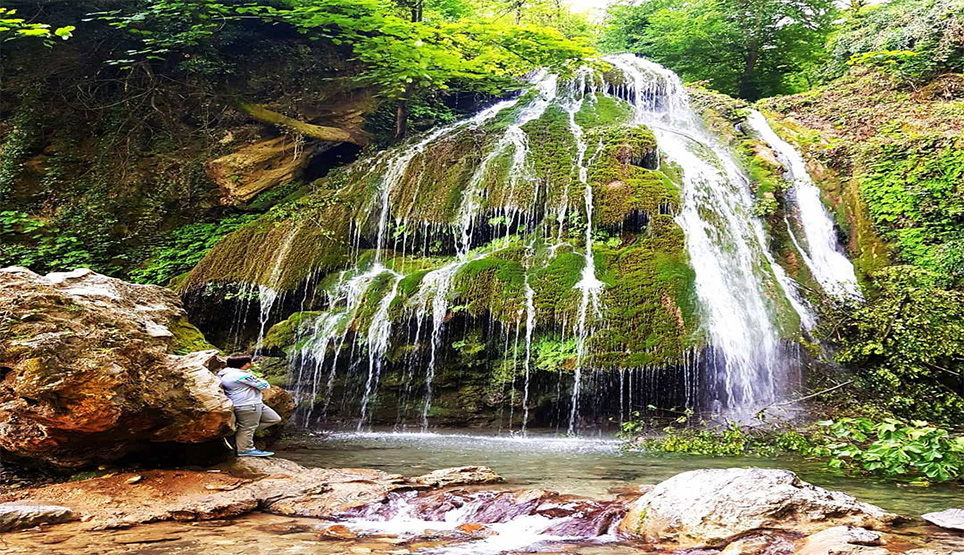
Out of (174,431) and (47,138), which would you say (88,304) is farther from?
(47,138)

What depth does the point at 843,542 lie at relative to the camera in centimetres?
263

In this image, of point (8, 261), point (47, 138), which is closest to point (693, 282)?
point (8, 261)

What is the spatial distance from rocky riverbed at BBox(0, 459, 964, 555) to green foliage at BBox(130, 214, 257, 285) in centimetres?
804

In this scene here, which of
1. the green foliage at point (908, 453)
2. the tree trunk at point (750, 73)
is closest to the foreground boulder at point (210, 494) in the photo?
the green foliage at point (908, 453)

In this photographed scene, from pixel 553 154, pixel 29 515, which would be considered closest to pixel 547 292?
pixel 553 154

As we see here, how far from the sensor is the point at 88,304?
15.7 ft

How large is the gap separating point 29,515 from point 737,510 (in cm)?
378

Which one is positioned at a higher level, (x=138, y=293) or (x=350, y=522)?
(x=138, y=293)

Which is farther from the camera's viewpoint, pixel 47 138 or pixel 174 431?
pixel 47 138

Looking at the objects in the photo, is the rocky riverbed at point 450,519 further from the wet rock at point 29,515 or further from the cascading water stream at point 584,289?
the cascading water stream at point 584,289

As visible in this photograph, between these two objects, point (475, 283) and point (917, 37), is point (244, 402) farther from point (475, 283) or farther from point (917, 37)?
point (917, 37)

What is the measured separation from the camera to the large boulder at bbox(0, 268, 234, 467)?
13.3 ft

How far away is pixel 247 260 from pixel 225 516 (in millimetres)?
7573

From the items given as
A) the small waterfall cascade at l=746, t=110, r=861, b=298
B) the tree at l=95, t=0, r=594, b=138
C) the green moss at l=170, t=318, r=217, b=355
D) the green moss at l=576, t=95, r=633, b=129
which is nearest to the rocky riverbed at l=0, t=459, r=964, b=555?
the green moss at l=170, t=318, r=217, b=355
